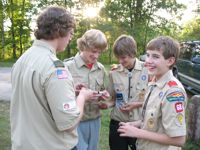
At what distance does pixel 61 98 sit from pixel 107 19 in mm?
26799

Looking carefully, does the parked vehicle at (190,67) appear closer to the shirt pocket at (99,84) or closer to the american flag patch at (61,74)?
the shirt pocket at (99,84)

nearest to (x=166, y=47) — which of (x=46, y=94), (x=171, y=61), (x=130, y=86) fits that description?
(x=171, y=61)

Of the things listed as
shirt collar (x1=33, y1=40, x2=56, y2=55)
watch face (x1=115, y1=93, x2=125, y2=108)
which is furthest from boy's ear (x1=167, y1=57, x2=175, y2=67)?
watch face (x1=115, y1=93, x2=125, y2=108)

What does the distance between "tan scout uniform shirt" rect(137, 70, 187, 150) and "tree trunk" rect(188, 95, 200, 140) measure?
10.7 ft

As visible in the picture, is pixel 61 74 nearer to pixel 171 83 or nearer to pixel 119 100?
pixel 171 83

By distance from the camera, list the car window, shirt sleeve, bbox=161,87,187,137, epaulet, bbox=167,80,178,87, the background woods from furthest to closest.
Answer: the background woods, the car window, epaulet, bbox=167,80,178,87, shirt sleeve, bbox=161,87,187,137

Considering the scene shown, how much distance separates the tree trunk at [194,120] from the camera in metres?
5.80

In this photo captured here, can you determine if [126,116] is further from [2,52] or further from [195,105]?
[2,52]

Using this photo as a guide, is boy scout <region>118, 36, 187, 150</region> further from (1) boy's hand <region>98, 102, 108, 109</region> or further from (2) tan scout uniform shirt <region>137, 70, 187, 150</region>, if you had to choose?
(1) boy's hand <region>98, 102, 108, 109</region>

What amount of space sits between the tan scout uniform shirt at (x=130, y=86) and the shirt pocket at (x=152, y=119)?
37.7 inches

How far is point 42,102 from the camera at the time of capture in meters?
2.39

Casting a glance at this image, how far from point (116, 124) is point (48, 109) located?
1.43m

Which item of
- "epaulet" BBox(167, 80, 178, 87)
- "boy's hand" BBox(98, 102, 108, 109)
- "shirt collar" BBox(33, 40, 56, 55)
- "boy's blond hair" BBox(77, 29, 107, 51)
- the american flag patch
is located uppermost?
"shirt collar" BBox(33, 40, 56, 55)

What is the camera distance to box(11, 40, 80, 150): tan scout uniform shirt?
2.33 metres
